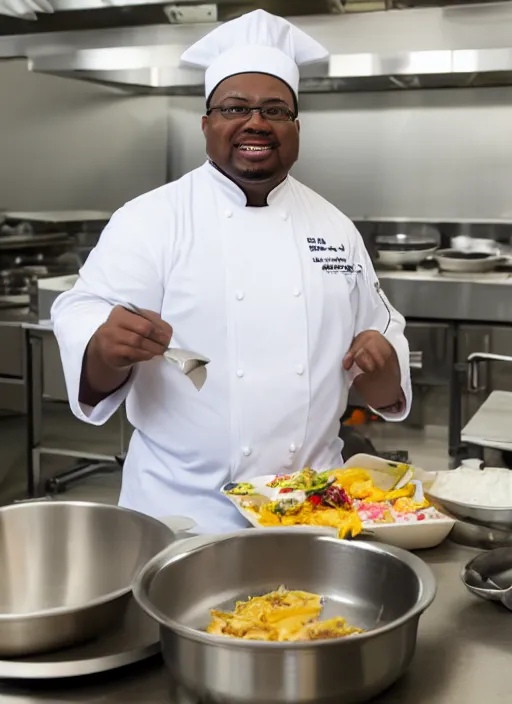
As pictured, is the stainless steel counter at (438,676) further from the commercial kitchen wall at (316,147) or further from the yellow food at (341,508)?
the commercial kitchen wall at (316,147)

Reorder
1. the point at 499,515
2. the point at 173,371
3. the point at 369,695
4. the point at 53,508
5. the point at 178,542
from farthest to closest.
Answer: the point at 173,371, the point at 499,515, the point at 53,508, the point at 178,542, the point at 369,695

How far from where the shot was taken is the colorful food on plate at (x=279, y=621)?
0.94 metres

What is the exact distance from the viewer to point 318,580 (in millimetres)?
1129

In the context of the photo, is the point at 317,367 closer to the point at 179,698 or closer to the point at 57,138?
the point at 179,698

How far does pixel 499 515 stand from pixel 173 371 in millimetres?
638

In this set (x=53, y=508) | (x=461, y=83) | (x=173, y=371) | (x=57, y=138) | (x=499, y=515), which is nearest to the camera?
(x=53, y=508)

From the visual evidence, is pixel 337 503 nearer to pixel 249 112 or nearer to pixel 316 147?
pixel 249 112

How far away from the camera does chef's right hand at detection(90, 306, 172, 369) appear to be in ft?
4.26

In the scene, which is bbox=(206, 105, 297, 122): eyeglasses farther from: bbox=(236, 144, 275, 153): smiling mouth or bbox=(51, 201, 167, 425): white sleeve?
bbox=(51, 201, 167, 425): white sleeve

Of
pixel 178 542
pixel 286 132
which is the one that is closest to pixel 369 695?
pixel 178 542

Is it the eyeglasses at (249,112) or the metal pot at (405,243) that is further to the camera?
the metal pot at (405,243)

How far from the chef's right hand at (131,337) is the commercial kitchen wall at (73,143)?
134 inches

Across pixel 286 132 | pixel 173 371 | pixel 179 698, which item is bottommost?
pixel 179 698

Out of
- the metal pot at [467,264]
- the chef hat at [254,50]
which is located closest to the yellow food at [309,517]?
the chef hat at [254,50]
